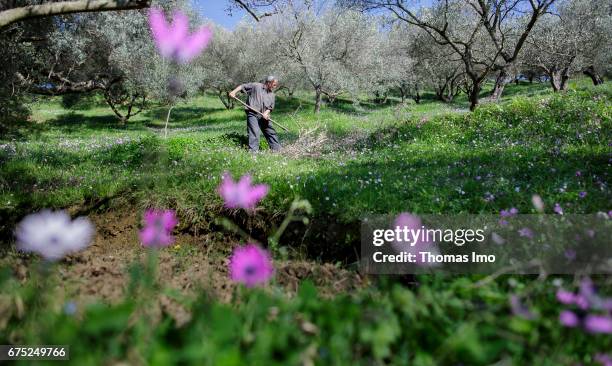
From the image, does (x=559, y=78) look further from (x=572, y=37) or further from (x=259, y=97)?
(x=259, y=97)

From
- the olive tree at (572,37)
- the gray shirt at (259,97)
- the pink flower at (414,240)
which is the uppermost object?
the olive tree at (572,37)

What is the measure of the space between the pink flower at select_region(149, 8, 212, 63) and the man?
9.58 metres

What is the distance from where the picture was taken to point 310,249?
529 centimetres

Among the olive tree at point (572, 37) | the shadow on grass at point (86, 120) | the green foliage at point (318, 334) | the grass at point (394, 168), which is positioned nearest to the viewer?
the green foliage at point (318, 334)

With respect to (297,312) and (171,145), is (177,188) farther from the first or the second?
(297,312)

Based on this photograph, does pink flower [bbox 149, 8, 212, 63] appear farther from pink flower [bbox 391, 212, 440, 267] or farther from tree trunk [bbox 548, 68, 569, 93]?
tree trunk [bbox 548, 68, 569, 93]

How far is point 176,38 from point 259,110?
406 inches

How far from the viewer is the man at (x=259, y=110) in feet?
37.9

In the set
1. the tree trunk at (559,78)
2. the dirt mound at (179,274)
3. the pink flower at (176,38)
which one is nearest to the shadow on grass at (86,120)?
the dirt mound at (179,274)

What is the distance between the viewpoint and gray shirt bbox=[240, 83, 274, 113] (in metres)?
11.8

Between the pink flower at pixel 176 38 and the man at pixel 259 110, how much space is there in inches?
377

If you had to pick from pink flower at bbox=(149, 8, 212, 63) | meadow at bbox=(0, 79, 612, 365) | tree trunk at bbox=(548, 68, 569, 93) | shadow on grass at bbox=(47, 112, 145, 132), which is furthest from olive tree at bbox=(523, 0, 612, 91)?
pink flower at bbox=(149, 8, 212, 63)

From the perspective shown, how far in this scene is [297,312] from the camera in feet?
7.20

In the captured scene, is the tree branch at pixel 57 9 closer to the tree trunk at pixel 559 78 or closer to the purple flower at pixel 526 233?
the purple flower at pixel 526 233
